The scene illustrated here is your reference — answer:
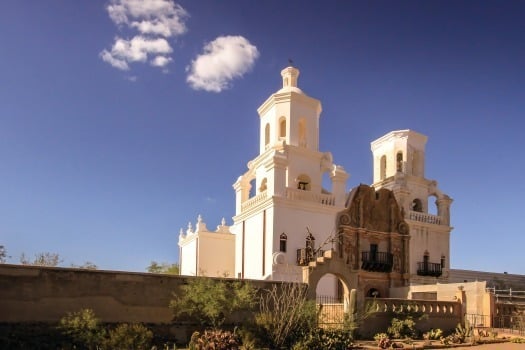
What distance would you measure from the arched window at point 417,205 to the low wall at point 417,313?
1437 centimetres

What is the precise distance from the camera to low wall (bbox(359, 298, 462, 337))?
79.2ft

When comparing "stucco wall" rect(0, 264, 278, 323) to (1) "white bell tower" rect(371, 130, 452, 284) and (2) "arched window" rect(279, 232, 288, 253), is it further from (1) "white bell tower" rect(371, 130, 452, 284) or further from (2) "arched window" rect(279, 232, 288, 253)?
(1) "white bell tower" rect(371, 130, 452, 284)

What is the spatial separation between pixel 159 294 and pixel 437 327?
43.4ft

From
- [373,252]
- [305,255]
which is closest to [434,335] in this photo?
[305,255]

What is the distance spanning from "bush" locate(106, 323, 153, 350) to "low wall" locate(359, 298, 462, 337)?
9773mm

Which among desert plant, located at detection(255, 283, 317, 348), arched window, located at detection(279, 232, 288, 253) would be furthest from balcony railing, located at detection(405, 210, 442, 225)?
desert plant, located at detection(255, 283, 317, 348)

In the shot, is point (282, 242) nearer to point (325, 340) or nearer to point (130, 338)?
point (325, 340)

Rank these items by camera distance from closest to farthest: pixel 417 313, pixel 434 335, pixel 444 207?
pixel 434 335 < pixel 417 313 < pixel 444 207

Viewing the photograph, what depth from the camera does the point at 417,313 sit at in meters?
25.5

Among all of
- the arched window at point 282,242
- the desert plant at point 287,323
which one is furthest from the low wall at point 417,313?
the arched window at point 282,242

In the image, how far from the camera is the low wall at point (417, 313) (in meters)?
24.1

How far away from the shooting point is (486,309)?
92.7 feet

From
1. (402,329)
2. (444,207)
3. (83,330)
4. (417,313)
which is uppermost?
(444,207)

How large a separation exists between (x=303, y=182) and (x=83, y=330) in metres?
19.3
